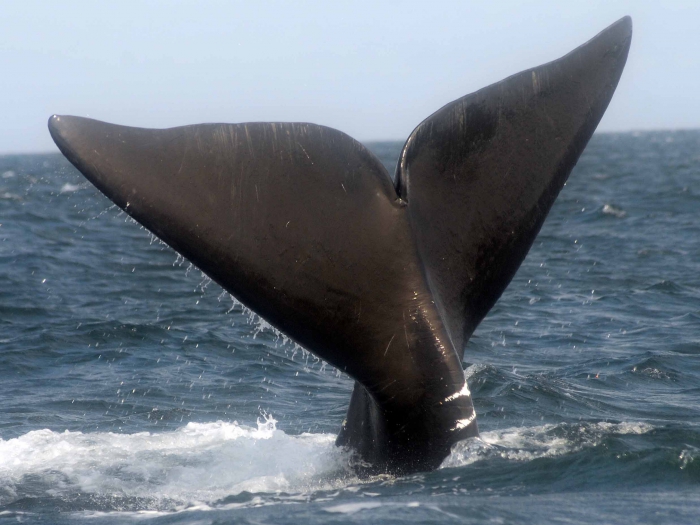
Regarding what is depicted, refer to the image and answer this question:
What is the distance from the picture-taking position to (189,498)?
5215 millimetres

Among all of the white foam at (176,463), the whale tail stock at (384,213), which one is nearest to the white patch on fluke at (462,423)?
the whale tail stock at (384,213)

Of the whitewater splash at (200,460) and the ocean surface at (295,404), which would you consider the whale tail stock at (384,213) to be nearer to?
the ocean surface at (295,404)

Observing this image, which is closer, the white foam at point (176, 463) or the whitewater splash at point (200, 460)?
the whitewater splash at point (200, 460)

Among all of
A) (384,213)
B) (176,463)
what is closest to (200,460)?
(176,463)

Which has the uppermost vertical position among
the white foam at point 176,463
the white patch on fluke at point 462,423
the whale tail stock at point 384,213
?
the whale tail stock at point 384,213

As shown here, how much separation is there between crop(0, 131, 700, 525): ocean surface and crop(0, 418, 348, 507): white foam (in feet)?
0.08

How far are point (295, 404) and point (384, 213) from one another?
4138 mm

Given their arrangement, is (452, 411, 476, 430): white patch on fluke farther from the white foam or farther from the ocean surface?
the white foam

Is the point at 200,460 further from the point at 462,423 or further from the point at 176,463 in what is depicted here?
the point at 462,423

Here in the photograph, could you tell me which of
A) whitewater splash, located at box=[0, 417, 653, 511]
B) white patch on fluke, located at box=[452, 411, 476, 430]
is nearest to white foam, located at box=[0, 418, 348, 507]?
whitewater splash, located at box=[0, 417, 653, 511]

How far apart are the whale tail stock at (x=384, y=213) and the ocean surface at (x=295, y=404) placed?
26 centimetres

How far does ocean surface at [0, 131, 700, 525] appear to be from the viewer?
472 centimetres

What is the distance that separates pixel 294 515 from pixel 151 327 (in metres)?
7.50

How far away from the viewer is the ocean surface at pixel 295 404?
15.5ft
